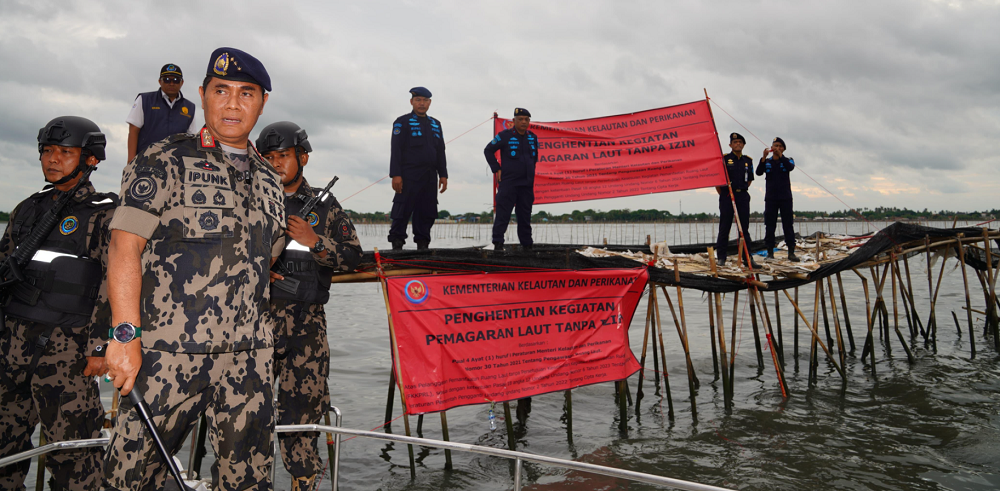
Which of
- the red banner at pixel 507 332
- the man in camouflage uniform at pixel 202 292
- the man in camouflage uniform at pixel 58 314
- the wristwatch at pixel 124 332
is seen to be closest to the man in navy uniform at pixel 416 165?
the red banner at pixel 507 332

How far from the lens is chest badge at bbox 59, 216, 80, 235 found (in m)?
3.90

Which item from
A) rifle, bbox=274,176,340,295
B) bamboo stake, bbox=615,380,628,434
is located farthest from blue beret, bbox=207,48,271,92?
bamboo stake, bbox=615,380,628,434

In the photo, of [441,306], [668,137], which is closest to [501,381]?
[441,306]

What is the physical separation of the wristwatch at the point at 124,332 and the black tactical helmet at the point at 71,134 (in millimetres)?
2575

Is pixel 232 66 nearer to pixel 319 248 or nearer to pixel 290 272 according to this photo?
pixel 319 248

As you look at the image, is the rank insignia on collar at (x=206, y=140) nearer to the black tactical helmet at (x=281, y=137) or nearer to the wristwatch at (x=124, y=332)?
the wristwatch at (x=124, y=332)

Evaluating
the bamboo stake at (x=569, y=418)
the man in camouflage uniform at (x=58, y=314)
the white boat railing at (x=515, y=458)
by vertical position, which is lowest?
the bamboo stake at (x=569, y=418)

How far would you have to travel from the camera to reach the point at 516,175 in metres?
8.24

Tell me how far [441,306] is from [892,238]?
8720 mm

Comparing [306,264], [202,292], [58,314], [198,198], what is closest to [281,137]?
[306,264]

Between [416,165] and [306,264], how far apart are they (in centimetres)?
328

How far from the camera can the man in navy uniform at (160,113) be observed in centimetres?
517

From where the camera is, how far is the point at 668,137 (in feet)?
30.5

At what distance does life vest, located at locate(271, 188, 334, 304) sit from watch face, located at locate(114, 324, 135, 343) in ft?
6.98
